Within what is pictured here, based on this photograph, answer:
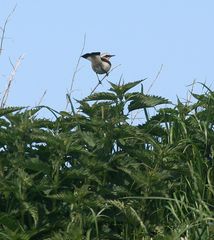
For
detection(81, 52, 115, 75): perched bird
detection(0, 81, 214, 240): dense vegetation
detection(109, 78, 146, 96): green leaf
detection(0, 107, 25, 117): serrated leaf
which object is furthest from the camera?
detection(81, 52, 115, 75): perched bird

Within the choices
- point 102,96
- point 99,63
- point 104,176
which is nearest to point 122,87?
point 102,96

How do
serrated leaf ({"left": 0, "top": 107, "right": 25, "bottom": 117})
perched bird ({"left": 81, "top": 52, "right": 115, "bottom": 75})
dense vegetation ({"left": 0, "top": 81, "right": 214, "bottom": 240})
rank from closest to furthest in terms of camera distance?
dense vegetation ({"left": 0, "top": 81, "right": 214, "bottom": 240}), serrated leaf ({"left": 0, "top": 107, "right": 25, "bottom": 117}), perched bird ({"left": 81, "top": 52, "right": 115, "bottom": 75})

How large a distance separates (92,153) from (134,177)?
342 mm

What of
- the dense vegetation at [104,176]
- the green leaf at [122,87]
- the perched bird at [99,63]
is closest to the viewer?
the dense vegetation at [104,176]

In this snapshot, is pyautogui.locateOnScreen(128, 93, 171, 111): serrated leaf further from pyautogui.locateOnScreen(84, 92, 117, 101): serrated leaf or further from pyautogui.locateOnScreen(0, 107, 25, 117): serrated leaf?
pyautogui.locateOnScreen(0, 107, 25, 117): serrated leaf

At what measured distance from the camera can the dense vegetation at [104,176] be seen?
532 cm

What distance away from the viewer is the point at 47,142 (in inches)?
217

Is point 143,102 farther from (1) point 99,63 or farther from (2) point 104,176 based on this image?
(1) point 99,63

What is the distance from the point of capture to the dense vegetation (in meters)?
5.32

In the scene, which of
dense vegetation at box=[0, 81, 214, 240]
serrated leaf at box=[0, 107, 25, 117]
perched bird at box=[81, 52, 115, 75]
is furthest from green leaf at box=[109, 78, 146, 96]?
perched bird at box=[81, 52, 115, 75]

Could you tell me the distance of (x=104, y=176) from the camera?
554cm

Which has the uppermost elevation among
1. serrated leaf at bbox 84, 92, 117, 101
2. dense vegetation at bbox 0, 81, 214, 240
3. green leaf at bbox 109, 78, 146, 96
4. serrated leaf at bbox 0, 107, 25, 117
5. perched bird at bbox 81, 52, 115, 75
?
perched bird at bbox 81, 52, 115, 75

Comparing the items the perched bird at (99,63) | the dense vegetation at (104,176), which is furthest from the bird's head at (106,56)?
the dense vegetation at (104,176)

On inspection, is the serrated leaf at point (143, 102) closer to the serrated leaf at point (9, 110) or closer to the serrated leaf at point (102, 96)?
the serrated leaf at point (102, 96)
